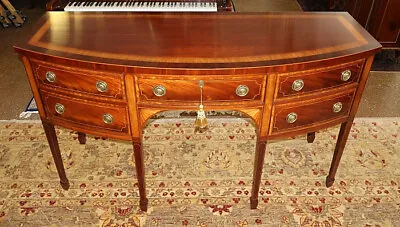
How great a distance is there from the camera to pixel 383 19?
A: 3775mm

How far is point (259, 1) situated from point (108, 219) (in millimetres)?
4634

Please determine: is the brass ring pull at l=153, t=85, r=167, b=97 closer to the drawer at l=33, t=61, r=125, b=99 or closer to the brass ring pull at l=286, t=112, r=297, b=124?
the drawer at l=33, t=61, r=125, b=99

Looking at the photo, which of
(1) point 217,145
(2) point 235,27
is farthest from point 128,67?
(1) point 217,145

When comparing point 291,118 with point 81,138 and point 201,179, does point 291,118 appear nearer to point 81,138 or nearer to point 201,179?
point 201,179

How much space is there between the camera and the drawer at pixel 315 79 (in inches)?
70.5

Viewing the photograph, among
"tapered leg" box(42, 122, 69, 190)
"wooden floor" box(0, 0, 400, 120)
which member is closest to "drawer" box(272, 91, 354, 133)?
"tapered leg" box(42, 122, 69, 190)

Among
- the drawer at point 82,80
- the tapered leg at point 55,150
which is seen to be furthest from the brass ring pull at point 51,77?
the tapered leg at point 55,150

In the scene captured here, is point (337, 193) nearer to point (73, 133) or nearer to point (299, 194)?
point (299, 194)

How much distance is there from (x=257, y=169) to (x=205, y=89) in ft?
2.18

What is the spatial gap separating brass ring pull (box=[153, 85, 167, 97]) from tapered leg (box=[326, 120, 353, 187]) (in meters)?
1.12

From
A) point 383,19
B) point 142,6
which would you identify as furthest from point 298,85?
point 383,19

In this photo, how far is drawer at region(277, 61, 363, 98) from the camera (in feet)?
5.87

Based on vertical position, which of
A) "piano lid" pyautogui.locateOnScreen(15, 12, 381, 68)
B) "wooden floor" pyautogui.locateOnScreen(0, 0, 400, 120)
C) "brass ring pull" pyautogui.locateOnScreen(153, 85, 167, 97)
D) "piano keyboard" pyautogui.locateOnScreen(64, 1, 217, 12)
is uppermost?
"piano lid" pyautogui.locateOnScreen(15, 12, 381, 68)

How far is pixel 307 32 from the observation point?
203cm
